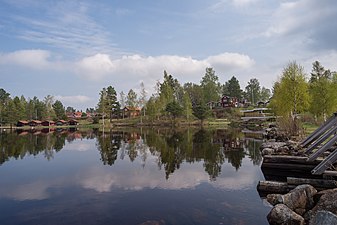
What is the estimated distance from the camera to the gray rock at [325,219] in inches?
272

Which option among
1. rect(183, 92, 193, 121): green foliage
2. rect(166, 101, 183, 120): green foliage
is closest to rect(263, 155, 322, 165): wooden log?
rect(166, 101, 183, 120): green foliage

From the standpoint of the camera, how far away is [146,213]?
10242mm

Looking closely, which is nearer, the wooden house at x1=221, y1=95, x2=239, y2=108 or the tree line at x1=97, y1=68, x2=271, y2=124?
the tree line at x1=97, y1=68, x2=271, y2=124

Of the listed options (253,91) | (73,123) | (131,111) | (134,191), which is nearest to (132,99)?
(131,111)

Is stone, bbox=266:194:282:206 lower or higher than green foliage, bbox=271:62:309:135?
lower

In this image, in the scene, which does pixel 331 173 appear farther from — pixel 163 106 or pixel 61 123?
pixel 61 123

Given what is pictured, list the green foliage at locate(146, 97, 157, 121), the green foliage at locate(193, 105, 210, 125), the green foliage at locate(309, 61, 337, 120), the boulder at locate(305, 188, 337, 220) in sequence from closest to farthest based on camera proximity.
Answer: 1. the boulder at locate(305, 188, 337, 220)
2. the green foliage at locate(309, 61, 337, 120)
3. the green foliage at locate(193, 105, 210, 125)
4. the green foliage at locate(146, 97, 157, 121)

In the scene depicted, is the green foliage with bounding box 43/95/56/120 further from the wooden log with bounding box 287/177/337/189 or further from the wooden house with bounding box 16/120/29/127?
the wooden log with bounding box 287/177/337/189

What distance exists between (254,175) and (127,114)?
101 meters

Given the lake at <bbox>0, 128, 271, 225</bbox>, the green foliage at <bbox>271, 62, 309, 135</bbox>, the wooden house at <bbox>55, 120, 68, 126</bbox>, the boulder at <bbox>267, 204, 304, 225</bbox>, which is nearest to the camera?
the boulder at <bbox>267, 204, 304, 225</bbox>

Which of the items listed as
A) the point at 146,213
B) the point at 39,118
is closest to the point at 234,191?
the point at 146,213

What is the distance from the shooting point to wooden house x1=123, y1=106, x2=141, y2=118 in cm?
11268

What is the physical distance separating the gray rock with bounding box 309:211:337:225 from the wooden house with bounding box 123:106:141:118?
106 meters

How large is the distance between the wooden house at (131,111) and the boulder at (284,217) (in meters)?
105
